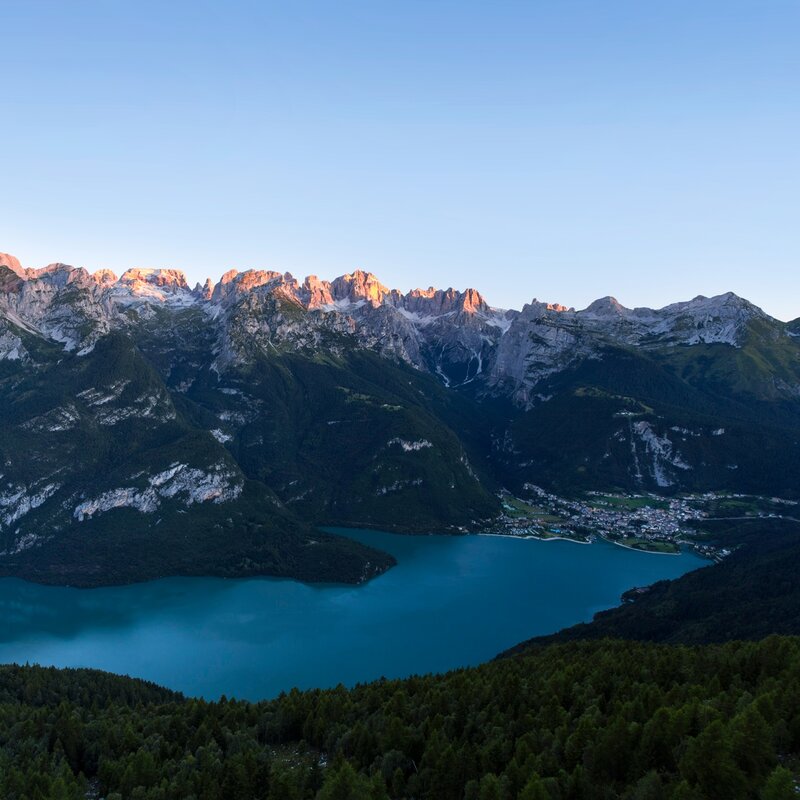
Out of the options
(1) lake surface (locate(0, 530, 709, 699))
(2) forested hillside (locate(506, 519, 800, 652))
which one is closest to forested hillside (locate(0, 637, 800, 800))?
(2) forested hillside (locate(506, 519, 800, 652))

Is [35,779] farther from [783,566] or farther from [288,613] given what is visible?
[783,566]

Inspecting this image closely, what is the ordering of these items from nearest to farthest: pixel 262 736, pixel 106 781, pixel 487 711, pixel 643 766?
1. pixel 643 766
2. pixel 106 781
3. pixel 487 711
4. pixel 262 736

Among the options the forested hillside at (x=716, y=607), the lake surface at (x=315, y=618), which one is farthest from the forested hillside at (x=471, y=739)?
the lake surface at (x=315, y=618)

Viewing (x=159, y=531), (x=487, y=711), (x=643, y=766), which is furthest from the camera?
(x=159, y=531)

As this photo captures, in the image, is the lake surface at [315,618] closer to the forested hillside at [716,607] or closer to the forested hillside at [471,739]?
the forested hillside at [716,607]

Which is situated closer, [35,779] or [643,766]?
[643,766]

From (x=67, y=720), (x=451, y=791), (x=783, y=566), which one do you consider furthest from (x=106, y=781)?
(x=783, y=566)

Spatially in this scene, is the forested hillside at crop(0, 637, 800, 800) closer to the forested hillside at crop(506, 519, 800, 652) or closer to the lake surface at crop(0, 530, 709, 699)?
the forested hillside at crop(506, 519, 800, 652)
